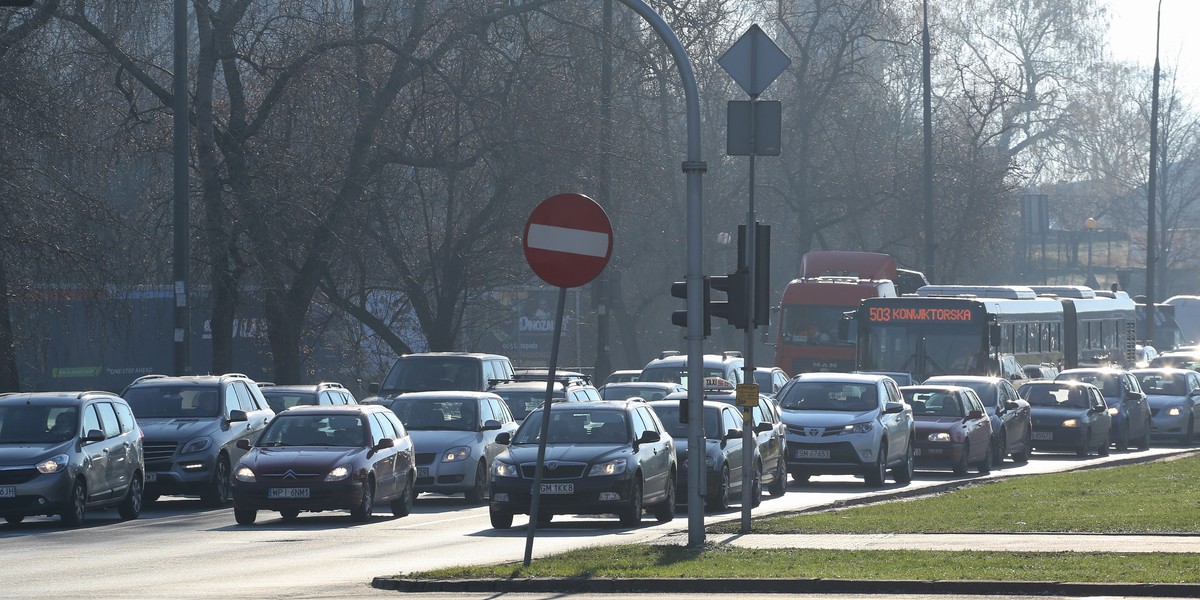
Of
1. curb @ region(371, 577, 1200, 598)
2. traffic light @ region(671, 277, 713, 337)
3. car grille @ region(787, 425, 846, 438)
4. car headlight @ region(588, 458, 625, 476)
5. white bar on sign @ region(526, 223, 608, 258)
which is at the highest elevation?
white bar on sign @ region(526, 223, 608, 258)

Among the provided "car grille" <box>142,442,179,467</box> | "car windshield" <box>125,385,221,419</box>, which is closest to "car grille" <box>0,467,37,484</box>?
"car grille" <box>142,442,179,467</box>

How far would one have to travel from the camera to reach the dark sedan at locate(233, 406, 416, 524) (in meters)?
22.1

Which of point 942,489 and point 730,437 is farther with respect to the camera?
point 942,489

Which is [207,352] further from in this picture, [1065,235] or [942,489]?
[1065,235]

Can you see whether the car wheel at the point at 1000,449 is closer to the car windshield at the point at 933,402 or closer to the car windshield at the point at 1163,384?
the car windshield at the point at 933,402

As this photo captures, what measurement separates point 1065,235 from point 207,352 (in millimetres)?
67138

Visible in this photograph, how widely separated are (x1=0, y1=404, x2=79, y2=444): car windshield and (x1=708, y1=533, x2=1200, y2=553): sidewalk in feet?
28.5

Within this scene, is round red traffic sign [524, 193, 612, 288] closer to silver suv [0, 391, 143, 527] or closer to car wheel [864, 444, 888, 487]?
silver suv [0, 391, 143, 527]

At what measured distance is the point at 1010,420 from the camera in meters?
34.5

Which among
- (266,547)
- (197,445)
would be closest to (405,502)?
(197,445)

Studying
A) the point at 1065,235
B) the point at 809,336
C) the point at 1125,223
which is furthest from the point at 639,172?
the point at 1125,223

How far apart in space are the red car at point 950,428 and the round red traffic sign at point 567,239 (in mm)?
17796

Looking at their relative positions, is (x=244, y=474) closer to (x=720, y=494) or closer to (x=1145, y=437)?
(x=720, y=494)

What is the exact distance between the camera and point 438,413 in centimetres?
2692
